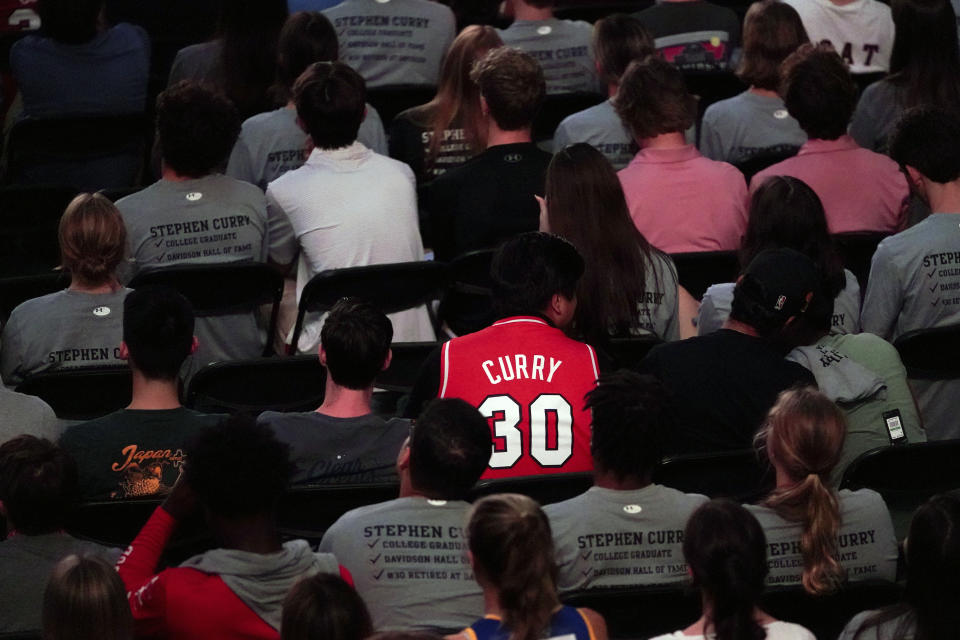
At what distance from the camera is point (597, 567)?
12.4 ft

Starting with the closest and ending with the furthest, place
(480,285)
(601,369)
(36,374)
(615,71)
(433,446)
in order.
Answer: (433,446) → (601,369) → (36,374) → (480,285) → (615,71)

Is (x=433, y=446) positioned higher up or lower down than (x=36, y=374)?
higher up

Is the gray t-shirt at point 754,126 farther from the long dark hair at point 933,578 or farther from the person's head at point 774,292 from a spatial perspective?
the long dark hair at point 933,578

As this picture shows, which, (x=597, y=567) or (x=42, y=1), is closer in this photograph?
(x=597, y=567)

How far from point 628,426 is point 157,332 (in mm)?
1526

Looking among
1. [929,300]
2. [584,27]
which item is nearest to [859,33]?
[584,27]

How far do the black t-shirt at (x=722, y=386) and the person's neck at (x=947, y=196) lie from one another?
4.95 ft

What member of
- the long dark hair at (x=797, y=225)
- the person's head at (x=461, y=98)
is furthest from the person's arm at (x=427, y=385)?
the person's head at (x=461, y=98)

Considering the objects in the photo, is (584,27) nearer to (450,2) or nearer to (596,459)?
(450,2)

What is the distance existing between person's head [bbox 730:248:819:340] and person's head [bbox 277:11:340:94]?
295 cm

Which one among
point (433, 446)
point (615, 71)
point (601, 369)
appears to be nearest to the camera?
point (433, 446)

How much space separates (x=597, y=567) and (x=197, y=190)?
107 inches

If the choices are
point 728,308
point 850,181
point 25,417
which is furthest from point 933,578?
point 850,181

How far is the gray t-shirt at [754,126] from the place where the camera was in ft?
22.8
